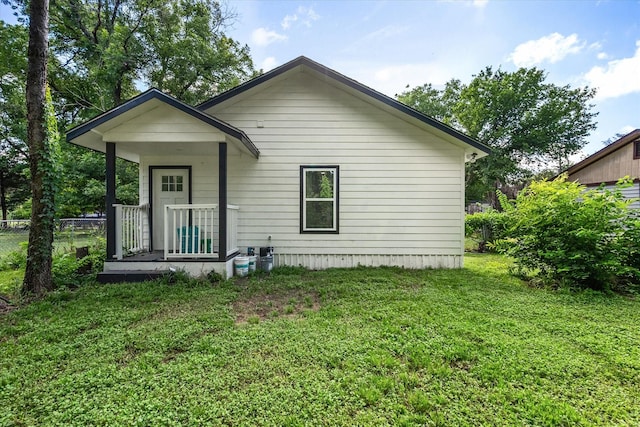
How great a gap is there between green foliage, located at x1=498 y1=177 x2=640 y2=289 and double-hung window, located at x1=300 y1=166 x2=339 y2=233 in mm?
4183

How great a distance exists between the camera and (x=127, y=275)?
17.1 ft

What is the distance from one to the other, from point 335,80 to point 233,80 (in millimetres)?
11521

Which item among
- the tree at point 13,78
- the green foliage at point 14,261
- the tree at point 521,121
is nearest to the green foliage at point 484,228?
the tree at point 521,121

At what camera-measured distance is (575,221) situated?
17.5 ft

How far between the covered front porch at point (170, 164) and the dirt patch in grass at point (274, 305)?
50.9 inches

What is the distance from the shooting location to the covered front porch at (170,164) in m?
5.11

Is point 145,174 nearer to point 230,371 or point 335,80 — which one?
point 335,80

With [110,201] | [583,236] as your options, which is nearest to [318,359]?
[110,201]

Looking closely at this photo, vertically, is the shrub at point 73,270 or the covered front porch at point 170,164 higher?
the covered front porch at point 170,164

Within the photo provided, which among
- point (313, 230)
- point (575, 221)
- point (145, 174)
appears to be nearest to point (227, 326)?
point (313, 230)

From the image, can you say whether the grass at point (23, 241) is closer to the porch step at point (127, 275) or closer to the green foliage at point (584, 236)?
the porch step at point (127, 275)

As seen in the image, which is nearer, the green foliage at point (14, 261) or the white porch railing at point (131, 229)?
the white porch railing at point (131, 229)

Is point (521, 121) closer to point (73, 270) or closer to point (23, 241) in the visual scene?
point (73, 270)

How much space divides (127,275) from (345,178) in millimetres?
4873
